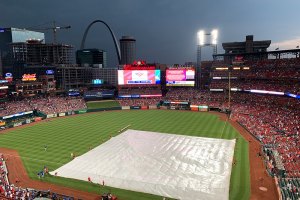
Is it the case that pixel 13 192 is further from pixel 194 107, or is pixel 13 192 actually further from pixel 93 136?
pixel 194 107

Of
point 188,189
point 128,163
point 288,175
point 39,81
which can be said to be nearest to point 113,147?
point 128,163

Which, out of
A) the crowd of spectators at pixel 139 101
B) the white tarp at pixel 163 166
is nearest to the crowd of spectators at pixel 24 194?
the white tarp at pixel 163 166

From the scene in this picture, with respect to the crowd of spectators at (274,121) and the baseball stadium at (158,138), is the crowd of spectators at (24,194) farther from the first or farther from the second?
the crowd of spectators at (274,121)

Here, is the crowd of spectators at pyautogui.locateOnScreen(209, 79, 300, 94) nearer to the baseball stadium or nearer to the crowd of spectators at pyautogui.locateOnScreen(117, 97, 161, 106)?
the baseball stadium

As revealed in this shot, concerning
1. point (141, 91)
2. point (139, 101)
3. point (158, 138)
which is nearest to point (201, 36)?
point (141, 91)

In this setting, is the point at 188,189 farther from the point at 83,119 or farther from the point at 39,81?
the point at 39,81

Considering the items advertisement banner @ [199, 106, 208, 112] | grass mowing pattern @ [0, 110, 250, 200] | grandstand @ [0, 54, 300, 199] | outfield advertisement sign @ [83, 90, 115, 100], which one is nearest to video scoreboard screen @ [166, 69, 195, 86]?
grandstand @ [0, 54, 300, 199]

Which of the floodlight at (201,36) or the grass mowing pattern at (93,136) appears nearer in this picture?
the grass mowing pattern at (93,136)
